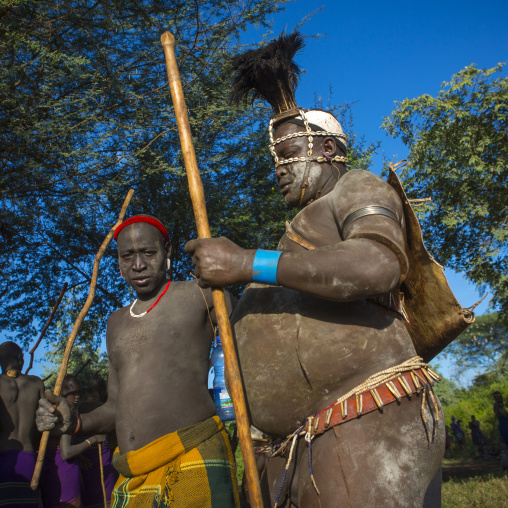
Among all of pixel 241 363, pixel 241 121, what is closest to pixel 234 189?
pixel 241 121

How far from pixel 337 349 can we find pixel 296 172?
1.05 metres

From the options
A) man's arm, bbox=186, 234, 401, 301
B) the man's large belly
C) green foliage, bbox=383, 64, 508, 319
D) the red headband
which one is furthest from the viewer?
green foliage, bbox=383, 64, 508, 319

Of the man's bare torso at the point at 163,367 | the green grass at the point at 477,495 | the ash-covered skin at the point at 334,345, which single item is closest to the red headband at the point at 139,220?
the man's bare torso at the point at 163,367

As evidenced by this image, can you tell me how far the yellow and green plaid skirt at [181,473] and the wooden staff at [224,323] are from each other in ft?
2.47

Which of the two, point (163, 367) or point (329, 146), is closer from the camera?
point (329, 146)

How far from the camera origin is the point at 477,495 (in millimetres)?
8172

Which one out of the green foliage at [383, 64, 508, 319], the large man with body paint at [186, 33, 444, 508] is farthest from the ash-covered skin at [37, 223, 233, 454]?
the green foliage at [383, 64, 508, 319]

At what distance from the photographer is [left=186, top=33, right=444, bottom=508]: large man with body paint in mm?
2113

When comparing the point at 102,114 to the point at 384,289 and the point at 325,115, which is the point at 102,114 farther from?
the point at 384,289

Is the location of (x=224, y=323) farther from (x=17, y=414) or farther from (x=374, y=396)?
(x=17, y=414)

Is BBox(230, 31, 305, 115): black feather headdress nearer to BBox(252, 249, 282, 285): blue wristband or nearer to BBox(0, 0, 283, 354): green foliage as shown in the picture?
BBox(252, 249, 282, 285): blue wristband

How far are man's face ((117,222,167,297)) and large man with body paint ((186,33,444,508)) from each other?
1.00 metres

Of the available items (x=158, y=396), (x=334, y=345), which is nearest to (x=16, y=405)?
(x=158, y=396)

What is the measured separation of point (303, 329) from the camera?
7.77ft
